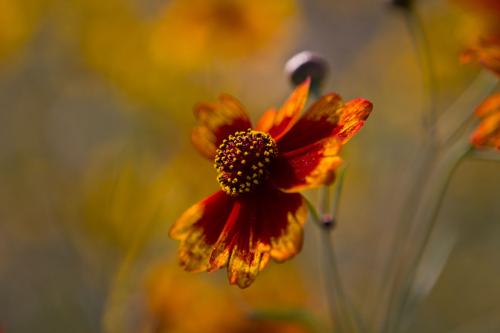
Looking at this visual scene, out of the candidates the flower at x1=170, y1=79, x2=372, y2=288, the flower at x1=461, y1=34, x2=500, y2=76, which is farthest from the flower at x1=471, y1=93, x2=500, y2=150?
the flower at x1=170, y1=79, x2=372, y2=288

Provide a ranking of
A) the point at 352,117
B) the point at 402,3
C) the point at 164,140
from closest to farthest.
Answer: the point at 352,117, the point at 402,3, the point at 164,140

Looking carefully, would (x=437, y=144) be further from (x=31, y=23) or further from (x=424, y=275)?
(x=31, y=23)

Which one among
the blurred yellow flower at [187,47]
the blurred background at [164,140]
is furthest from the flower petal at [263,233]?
the blurred yellow flower at [187,47]

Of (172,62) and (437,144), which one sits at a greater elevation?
(172,62)

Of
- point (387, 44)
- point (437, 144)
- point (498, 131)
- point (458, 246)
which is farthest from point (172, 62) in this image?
point (498, 131)

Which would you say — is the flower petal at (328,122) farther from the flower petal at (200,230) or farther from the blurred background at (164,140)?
the blurred background at (164,140)

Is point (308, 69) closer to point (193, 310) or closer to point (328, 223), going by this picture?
point (328, 223)

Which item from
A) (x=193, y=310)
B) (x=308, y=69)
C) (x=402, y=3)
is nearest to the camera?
(x=308, y=69)

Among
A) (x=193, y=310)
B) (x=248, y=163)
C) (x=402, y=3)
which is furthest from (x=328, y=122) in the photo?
(x=193, y=310)
